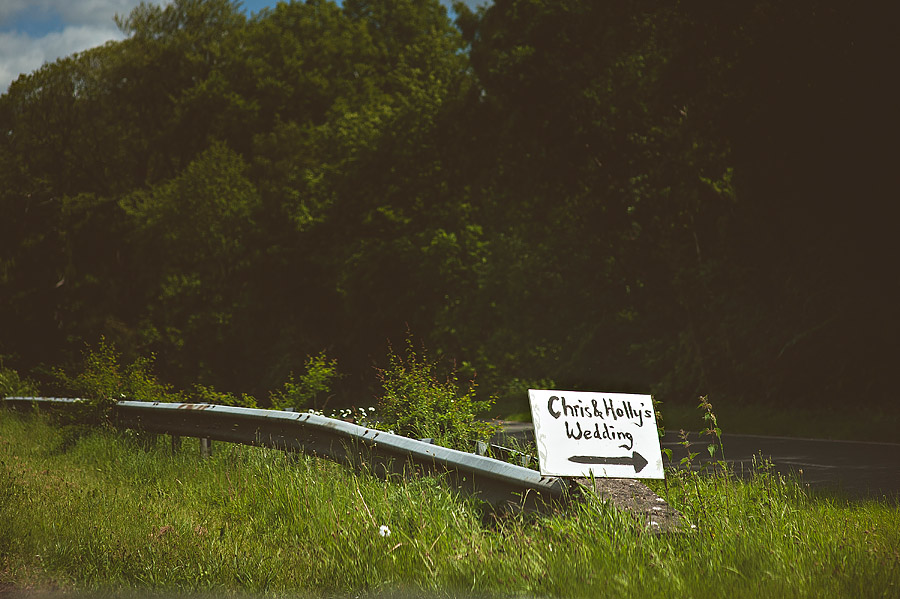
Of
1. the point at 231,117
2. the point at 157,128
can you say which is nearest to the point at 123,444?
the point at 231,117

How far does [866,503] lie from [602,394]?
2.80 metres

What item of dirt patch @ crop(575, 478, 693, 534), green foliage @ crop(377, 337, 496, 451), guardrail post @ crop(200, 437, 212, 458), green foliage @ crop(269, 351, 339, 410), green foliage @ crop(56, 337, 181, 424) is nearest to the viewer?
dirt patch @ crop(575, 478, 693, 534)

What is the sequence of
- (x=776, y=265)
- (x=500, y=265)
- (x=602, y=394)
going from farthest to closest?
(x=500, y=265) < (x=776, y=265) < (x=602, y=394)

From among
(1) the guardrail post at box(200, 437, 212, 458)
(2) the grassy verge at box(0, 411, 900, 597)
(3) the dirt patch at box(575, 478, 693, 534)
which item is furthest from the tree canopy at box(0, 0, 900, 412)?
(3) the dirt patch at box(575, 478, 693, 534)

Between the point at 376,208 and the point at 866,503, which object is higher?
the point at 376,208

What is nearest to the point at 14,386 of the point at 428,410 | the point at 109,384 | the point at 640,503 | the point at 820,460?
the point at 109,384

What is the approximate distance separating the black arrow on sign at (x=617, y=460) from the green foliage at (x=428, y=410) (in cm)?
279

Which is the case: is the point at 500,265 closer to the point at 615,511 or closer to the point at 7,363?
the point at 7,363

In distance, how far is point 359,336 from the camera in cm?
4088

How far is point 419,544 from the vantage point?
18.8 feet

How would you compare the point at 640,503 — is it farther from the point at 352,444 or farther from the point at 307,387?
the point at 307,387

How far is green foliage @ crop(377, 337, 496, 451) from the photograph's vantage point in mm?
9500

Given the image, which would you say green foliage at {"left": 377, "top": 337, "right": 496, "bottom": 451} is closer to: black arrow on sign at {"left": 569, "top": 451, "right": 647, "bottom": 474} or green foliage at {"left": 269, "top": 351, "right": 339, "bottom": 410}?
black arrow on sign at {"left": 569, "top": 451, "right": 647, "bottom": 474}

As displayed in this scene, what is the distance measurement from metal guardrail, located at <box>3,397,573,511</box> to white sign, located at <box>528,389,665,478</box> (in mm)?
166
